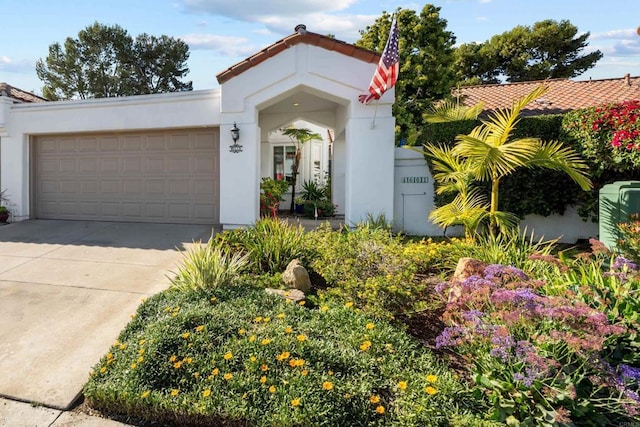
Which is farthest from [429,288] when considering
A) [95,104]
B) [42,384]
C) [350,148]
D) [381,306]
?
[95,104]

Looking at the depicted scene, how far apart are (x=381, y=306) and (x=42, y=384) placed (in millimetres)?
3074

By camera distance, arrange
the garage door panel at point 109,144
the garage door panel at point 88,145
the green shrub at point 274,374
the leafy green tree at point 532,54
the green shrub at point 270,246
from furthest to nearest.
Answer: the leafy green tree at point 532,54, the garage door panel at point 88,145, the garage door panel at point 109,144, the green shrub at point 270,246, the green shrub at point 274,374

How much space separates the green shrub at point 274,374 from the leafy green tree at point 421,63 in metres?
9.87

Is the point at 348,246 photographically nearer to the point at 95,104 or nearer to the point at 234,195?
the point at 234,195

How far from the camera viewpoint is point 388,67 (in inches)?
284

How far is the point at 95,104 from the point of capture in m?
9.52

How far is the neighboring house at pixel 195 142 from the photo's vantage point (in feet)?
27.2

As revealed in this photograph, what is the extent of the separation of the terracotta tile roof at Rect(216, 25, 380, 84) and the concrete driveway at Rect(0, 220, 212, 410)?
421 cm

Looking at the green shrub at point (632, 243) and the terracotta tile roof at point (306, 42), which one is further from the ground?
the terracotta tile roof at point (306, 42)

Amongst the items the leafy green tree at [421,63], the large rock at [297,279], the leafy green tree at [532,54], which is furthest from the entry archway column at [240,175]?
the leafy green tree at [532,54]

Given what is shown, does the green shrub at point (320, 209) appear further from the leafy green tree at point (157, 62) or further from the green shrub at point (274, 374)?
the leafy green tree at point (157, 62)

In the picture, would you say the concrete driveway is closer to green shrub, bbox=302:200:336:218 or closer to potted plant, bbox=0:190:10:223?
potted plant, bbox=0:190:10:223

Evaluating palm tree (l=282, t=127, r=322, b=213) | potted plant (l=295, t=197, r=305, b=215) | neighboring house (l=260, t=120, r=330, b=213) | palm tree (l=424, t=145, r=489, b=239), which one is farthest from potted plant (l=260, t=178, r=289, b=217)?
palm tree (l=424, t=145, r=489, b=239)

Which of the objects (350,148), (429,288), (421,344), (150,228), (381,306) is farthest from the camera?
(150,228)
